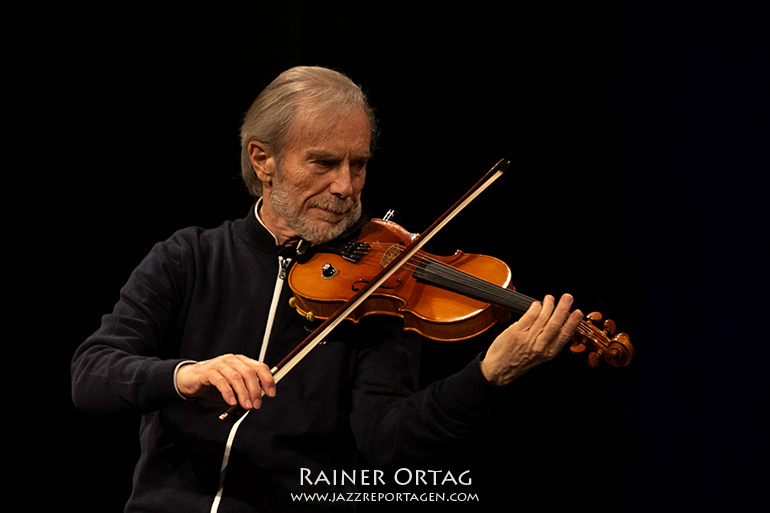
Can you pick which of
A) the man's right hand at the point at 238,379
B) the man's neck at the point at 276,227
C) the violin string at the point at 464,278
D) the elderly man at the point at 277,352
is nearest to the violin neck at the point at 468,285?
the violin string at the point at 464,278

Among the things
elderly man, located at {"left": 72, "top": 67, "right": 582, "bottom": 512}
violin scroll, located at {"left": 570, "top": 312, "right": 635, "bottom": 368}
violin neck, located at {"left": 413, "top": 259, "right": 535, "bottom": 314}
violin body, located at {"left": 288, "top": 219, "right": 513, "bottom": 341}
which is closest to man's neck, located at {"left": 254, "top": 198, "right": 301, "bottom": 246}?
elderly man, located at {"left": 72, "top": 67, "right": 582, "bottom": 512}

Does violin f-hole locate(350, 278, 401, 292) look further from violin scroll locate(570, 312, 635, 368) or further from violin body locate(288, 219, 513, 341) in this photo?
violin scroll locate(570, 312, 635, 368)

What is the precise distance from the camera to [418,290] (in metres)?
1.56

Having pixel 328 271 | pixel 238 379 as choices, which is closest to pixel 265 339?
pixel 328 271

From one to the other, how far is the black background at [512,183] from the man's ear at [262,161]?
0.51 metres

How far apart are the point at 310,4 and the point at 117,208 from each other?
0.87 metres

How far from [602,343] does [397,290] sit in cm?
45

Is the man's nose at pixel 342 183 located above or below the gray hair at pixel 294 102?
below

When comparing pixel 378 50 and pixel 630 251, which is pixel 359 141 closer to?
pixel 378 50

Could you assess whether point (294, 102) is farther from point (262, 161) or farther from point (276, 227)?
point (276, 227)

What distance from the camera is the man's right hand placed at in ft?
3.85

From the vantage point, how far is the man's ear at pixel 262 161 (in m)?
1.73

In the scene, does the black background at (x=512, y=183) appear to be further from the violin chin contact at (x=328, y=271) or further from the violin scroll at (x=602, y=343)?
the violin scroll at (x=602, y=343)

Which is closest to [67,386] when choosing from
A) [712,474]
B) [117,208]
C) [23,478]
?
[23,478]
